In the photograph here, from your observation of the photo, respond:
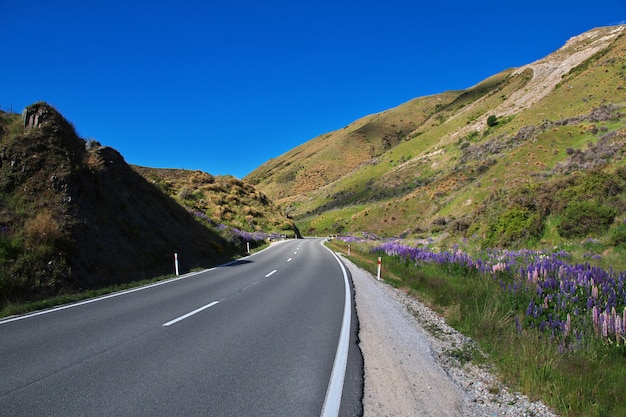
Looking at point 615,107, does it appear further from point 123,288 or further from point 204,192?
point 204,192

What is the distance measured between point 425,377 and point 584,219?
17394 mm

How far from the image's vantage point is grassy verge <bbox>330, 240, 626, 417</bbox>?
11.5 ft

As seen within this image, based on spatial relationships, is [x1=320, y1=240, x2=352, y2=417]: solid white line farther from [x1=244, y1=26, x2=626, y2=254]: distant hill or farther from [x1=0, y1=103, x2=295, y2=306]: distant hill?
[x1=244, y1=26, x2=626, y2=254]: distant hill

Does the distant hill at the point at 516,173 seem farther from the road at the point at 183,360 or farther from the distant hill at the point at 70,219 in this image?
the distant hill at the point at 70,219

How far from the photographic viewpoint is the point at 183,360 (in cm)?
492

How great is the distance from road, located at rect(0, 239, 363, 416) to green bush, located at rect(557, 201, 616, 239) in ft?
48.2

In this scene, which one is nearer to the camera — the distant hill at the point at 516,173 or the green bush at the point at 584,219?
the green bush at the point at 584,219

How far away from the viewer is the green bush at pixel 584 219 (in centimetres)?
1639

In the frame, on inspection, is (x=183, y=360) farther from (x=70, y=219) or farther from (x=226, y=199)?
(x=226, y=199)

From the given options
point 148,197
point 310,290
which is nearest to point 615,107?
point 310,290

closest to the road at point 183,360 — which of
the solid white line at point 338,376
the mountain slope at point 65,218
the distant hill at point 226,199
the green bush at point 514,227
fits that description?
the solid white line at point 338,376

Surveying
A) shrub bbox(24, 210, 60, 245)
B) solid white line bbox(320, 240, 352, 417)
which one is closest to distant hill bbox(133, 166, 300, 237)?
shrub bbox(24, 210, 60, 245)

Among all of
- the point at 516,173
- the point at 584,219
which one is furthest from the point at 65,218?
the point at 516,173

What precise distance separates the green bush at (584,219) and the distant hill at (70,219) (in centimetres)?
1906
